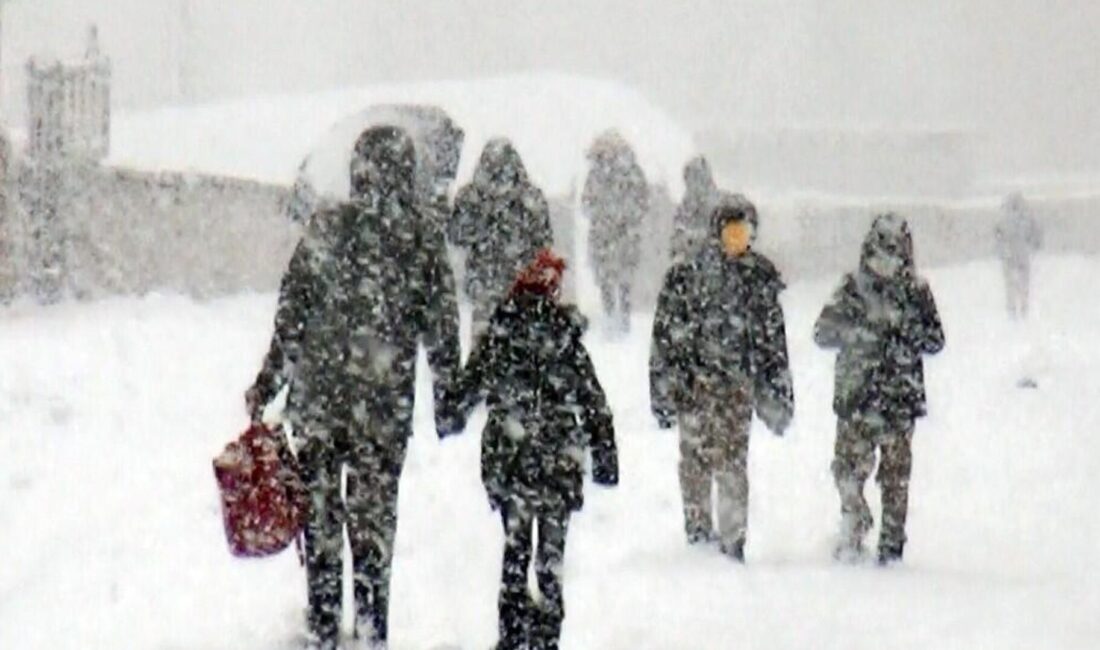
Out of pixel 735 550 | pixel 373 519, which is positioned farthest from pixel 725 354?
pixel 373 519

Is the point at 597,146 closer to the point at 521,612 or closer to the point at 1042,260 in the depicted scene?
the point at 521,612

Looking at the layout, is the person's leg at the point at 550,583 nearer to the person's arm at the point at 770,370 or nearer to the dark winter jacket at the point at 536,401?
A: the dark winter jacket at the point at 536,401

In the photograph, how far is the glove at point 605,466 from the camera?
649 cm

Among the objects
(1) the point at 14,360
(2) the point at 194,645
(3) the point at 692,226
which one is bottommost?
(2) the point at 194,645

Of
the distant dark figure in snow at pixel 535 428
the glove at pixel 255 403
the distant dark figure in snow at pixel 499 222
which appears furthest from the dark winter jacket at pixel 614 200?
the glove at pixel 255 403

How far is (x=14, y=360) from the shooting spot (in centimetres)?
1205

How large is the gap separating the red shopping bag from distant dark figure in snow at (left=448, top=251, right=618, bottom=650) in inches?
26.5

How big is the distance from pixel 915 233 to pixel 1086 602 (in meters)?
27.0

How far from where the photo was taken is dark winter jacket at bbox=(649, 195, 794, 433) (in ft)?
28.4

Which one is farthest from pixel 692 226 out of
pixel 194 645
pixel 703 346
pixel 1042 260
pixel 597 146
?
pixel 1042 260

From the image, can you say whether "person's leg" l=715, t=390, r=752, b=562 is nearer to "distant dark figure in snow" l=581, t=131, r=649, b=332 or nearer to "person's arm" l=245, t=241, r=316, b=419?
"person's arm" l=245, t=241, r=316, b=419

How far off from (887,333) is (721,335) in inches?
30.7

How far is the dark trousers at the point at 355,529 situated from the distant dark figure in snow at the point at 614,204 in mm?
10326

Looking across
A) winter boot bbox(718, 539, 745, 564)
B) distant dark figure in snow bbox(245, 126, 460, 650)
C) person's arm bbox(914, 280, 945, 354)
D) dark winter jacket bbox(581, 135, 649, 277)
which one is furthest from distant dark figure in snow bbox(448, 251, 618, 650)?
dark winter jacket bbox(581, 135, 649, 277)
